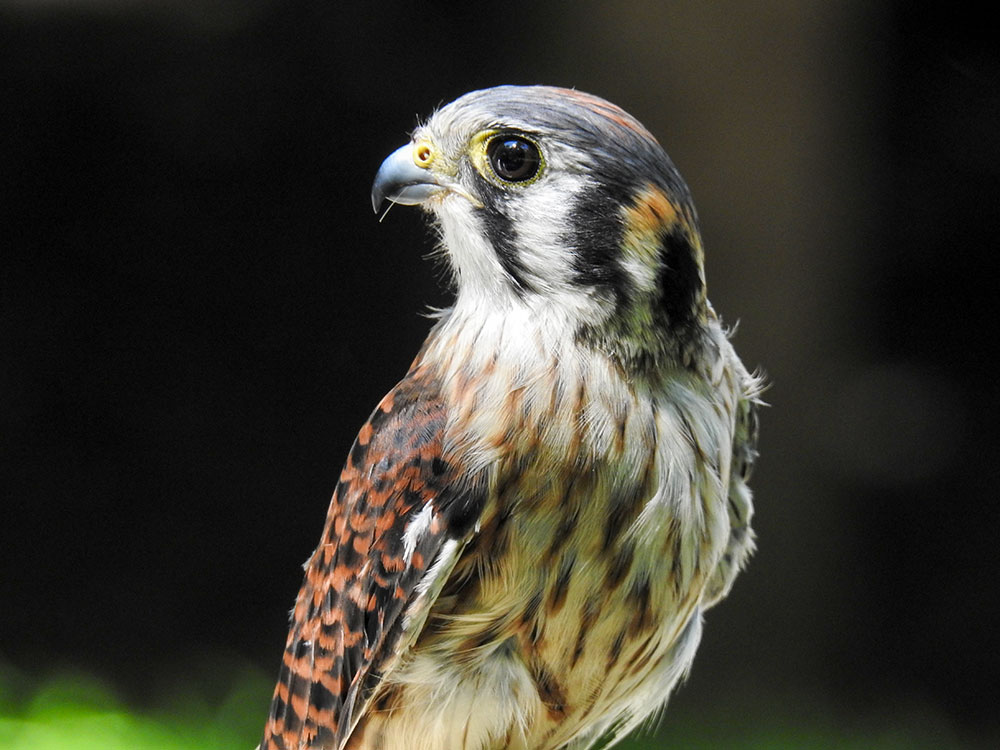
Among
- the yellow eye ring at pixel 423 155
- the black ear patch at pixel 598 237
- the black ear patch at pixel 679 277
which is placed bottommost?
the black ear patch at pixel 679 277

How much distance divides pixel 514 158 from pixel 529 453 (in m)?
0.44

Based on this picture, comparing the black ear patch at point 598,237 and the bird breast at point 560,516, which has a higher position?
the black ear patch at point 598,237

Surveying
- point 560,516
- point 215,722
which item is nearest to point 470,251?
point 560,516

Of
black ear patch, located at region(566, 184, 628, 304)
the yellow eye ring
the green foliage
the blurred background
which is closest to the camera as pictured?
black ear patch, located at region(566, 184, 628, 304)

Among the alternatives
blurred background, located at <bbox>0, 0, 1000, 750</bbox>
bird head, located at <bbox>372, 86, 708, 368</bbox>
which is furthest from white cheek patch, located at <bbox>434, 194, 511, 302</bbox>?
blurred background, located at <bbox>0, 0, 1000, 750</bbox>

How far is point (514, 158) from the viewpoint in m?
1.49

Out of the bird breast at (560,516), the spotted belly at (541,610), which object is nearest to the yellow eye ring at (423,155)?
the bird breast at (560,516)

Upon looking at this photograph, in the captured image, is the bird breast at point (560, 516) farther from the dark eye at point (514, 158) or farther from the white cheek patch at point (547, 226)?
the dark eye at point (514, 158)

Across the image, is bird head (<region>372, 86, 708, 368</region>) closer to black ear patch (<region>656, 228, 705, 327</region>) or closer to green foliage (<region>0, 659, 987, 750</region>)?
black ear patch (<region>656, 228, 705, 327</region>)

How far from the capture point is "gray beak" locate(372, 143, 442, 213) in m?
1.60

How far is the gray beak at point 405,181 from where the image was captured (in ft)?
5.26

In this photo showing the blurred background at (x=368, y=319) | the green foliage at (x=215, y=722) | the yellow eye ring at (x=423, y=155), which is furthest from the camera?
the green foliage at (x=215, y=722)

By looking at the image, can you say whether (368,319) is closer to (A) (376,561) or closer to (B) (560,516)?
(A) (376,561)

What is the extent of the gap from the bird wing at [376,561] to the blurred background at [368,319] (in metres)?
1.18
